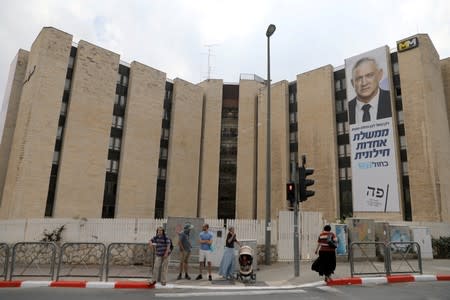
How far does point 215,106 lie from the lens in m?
45.9

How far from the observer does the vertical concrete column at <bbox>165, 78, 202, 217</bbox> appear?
4028cm

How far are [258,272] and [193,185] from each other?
29.7 m

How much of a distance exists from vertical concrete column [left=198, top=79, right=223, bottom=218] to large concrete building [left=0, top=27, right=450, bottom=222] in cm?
14

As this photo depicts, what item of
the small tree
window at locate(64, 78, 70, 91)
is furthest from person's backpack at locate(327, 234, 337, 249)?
window at locate(64, 78, 70, 91)

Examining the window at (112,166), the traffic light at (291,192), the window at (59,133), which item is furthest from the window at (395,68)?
the window at (59,133)

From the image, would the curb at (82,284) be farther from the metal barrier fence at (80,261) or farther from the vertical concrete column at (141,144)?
the vertical concrete column at (141,144)

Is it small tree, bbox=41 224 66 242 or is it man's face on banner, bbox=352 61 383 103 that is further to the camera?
man's face on banner, bbox=352 61 383 103

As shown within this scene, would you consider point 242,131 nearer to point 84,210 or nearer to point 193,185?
point 193,185

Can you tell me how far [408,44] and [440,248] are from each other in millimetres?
21033

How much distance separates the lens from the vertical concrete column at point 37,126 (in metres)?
30.7

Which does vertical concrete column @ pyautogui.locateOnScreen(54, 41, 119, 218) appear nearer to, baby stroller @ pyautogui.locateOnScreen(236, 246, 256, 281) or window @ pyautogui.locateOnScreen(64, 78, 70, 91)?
window @ pyautogui.locateOnScreen(64, 78, 70, 91)

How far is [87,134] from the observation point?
116 ft

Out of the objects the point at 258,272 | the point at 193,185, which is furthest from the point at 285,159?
the point at 258,272

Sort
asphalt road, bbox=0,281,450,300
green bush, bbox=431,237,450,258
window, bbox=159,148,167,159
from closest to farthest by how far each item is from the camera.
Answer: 1. asphalt road, bbox=0,281,450,300
2. green bush, bbox=431,237,450,258
3. window, bbox=159,148,167,159
